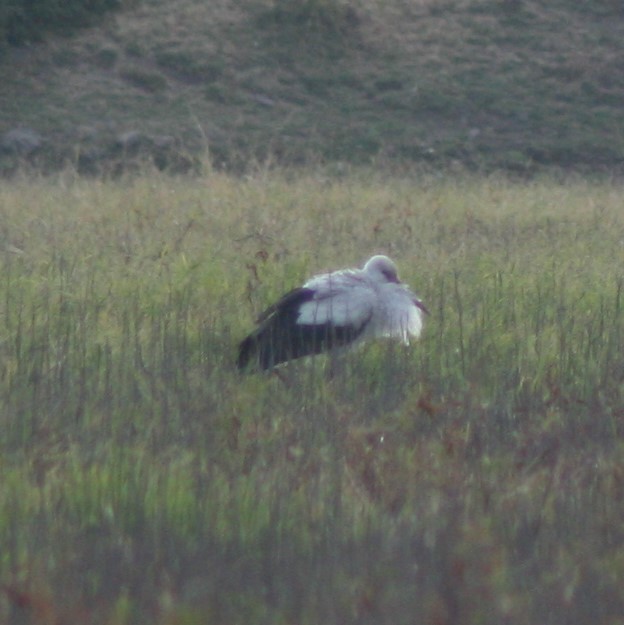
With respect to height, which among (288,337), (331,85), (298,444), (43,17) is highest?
(298,444)

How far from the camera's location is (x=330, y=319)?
5.74 m

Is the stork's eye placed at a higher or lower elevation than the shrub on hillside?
higher

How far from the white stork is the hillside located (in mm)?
10302

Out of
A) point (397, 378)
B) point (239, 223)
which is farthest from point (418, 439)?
point (239, 223)

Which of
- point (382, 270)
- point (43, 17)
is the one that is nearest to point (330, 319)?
point (382, 270)

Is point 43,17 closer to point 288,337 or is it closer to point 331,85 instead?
point 331,85

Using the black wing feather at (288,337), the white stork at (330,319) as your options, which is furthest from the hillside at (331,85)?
the black wing feather at (288,337)

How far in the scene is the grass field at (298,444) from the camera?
309cm

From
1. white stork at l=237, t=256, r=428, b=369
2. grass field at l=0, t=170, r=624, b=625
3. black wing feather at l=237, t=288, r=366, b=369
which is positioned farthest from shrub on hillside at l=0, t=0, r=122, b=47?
black wing feather at l=237, t=288, r=366, b=369

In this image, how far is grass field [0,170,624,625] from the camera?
3094 mm

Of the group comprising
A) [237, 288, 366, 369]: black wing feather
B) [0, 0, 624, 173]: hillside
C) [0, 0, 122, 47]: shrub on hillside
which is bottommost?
[0, 0, 624, 173]: hillside

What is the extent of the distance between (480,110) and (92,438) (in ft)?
53.2

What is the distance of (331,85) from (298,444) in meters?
16.7

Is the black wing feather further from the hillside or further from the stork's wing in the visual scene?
the hillside
